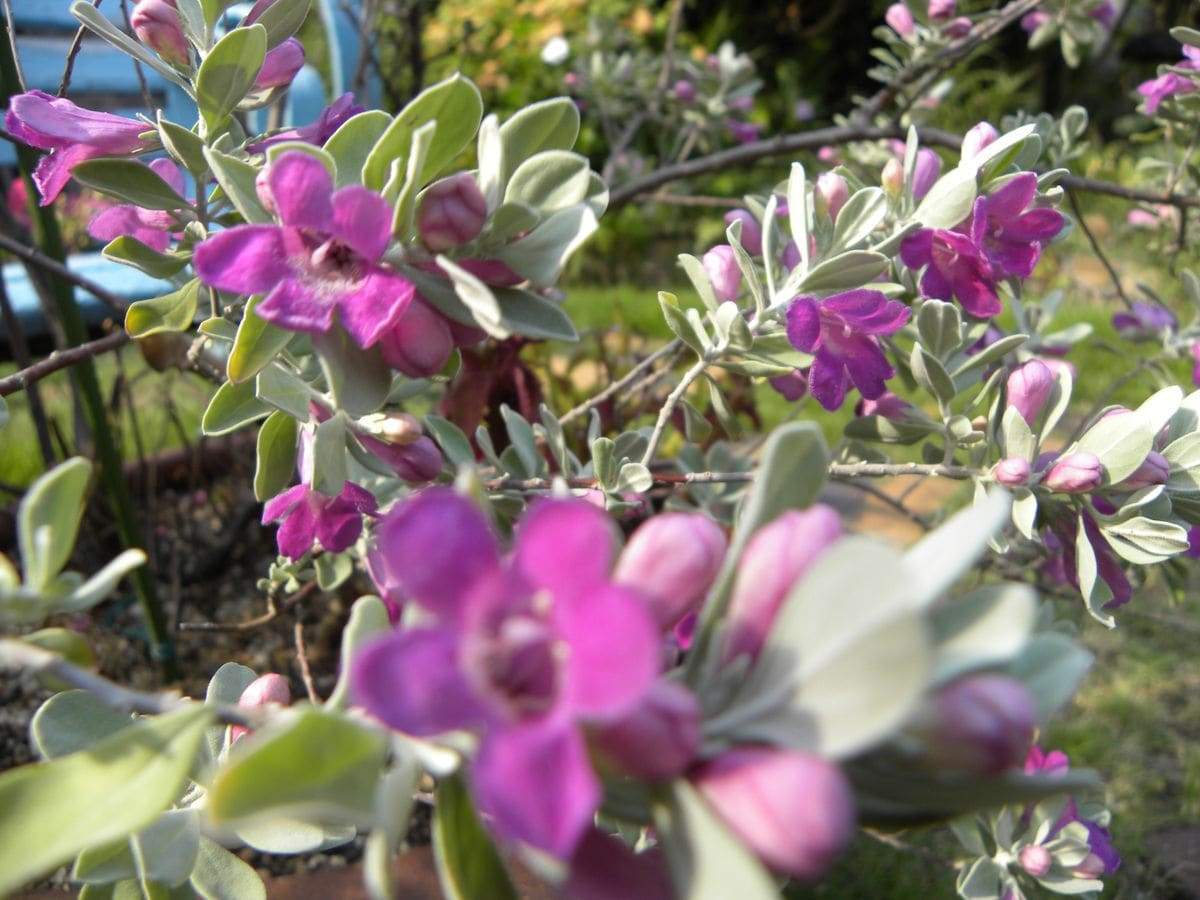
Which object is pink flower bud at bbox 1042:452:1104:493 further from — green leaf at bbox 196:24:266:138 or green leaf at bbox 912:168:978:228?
→ green leaf at bbox 196:24:266:138

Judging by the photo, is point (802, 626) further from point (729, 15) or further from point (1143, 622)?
point (729, 15)

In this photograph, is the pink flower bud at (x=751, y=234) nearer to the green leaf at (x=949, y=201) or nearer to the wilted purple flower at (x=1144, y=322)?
the green leaf at (x=949, y=201)

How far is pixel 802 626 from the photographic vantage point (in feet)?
1.08

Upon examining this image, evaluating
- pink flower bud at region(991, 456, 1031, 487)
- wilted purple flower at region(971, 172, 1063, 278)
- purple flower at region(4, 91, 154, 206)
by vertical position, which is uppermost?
purple flower at region(4, 91, 154, 206)

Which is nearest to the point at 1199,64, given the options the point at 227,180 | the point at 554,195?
the point at 554,195

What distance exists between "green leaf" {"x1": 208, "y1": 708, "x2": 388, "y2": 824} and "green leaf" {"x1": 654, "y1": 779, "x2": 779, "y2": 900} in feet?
0.36

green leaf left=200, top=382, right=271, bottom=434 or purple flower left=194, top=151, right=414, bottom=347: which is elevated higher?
purple flower left=194, top=151, right=414, bottom=347

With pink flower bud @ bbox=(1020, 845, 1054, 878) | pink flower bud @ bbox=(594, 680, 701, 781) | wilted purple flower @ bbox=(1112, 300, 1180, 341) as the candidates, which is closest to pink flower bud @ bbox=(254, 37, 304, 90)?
pink flower bud @ bbox=(594, 680, 701, 781)

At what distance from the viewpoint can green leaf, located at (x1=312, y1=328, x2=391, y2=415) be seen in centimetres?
53

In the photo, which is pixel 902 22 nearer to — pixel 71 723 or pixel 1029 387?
pixel 1029 387

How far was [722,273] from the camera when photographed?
2.77 ft

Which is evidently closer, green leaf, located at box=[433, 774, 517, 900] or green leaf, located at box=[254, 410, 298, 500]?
green leaf, located at box=[433, 774, 517, 900]

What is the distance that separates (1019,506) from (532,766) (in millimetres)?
557

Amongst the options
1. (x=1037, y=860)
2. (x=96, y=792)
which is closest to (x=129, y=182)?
(x=96, y=792)
